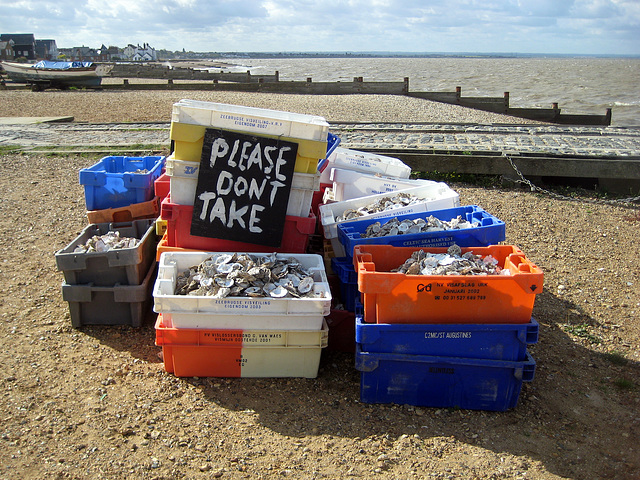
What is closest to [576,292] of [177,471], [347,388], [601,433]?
[601,433]

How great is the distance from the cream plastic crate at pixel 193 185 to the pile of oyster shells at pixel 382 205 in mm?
595

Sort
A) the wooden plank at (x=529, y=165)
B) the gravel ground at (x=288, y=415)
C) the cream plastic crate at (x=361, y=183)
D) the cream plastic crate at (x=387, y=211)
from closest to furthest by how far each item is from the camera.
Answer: the gravel ground at (x=288, y=415), the cream plastic crate at (x=387, y=211), the cream plastic crate at (x=361, y=183), the wooden plank at (x=529, y=165)

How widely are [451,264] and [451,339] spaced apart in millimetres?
594

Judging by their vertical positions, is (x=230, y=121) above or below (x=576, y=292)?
above

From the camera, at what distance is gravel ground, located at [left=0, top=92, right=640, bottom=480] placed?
3.21 m

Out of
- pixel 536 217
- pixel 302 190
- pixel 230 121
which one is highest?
pixel 230 121

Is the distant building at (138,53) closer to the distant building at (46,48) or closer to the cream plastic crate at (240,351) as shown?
the distant building at (46,48)

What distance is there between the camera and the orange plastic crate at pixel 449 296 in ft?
11.8

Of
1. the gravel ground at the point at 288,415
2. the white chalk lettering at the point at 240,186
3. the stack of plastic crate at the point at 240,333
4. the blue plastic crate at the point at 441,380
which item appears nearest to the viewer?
the gravel ground at the point at 288,415

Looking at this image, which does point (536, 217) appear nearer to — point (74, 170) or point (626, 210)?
point (626, 210)

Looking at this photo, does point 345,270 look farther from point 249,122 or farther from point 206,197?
point 249,122

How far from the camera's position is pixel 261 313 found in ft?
12.7

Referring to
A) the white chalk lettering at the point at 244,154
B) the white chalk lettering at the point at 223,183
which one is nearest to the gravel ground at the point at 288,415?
the white chalk lettering at the point at 223,183

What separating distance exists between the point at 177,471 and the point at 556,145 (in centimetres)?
1067
